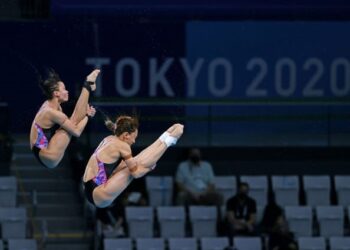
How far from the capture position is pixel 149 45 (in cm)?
2986

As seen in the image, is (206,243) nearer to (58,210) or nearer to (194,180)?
(194,180)

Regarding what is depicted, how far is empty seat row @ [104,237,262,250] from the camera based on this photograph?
78.9ft

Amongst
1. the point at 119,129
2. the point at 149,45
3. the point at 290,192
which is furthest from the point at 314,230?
the point at 119,129

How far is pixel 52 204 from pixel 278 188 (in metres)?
3.61

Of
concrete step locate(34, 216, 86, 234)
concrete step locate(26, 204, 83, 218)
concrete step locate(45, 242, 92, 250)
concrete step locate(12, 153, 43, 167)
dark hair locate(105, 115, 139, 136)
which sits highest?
dark hair locate(105, 115, 139, 136)

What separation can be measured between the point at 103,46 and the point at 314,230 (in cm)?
637

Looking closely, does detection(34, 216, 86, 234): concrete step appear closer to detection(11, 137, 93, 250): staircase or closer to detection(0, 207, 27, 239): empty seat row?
detection(11, 137, 93, 250): staircase

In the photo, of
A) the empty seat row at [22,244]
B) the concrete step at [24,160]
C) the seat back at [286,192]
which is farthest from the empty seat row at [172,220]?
the concrete step at [24,160]

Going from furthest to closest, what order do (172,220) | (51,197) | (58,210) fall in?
1. (51,197)
2. (58,210)
3. (172,220)

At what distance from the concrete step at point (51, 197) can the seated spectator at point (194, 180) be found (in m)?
1.87

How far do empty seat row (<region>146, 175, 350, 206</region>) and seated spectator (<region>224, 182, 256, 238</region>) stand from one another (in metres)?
0.63

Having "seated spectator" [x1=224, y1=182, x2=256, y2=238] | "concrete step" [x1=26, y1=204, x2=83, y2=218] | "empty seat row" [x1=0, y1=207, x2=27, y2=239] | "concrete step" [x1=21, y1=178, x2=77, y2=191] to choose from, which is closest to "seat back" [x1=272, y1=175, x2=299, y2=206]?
"seated spectator" [x1=224, y1=182, x2=256, y2=238]

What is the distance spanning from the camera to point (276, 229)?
80.3 ft

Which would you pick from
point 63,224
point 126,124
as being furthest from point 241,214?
point 126,124
